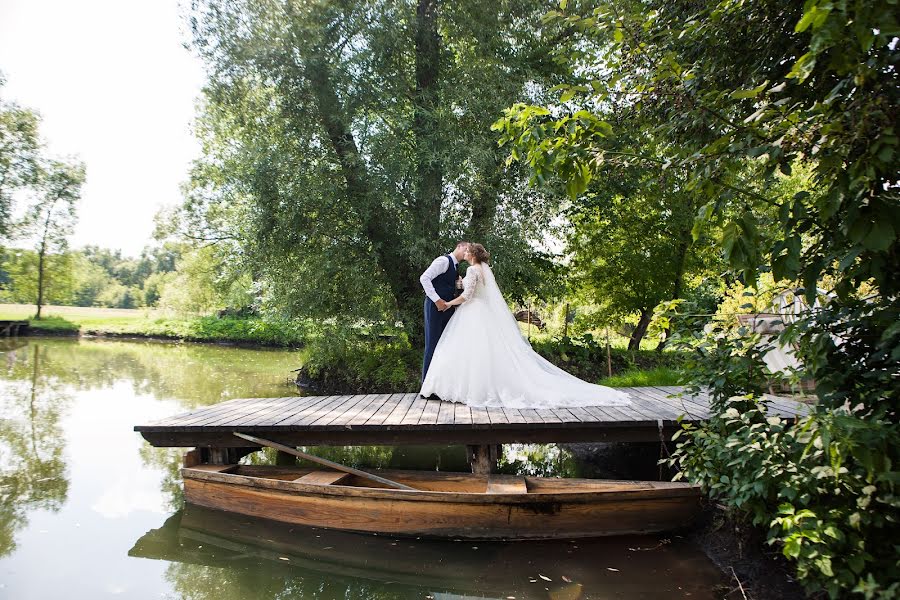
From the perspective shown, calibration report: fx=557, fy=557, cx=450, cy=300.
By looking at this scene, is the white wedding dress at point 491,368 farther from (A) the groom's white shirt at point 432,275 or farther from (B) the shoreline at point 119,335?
(B) the shoreline at point 119,335

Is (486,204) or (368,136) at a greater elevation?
(368,136)

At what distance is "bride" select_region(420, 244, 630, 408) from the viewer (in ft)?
21.6

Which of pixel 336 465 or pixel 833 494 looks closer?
pixel 833 494

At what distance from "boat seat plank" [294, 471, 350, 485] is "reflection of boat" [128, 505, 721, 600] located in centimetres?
43

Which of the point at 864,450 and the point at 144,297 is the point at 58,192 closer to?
the point at 144,297

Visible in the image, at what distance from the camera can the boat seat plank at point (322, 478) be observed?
5262mm

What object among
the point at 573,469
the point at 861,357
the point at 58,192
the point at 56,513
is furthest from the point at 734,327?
the point at 58,192

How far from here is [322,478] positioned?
543 centimetres

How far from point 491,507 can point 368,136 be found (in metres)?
8.23

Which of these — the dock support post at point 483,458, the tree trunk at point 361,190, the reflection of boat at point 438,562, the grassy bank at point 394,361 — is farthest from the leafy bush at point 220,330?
the reflection of boat at point 438,562

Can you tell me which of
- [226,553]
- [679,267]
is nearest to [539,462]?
[226,553]

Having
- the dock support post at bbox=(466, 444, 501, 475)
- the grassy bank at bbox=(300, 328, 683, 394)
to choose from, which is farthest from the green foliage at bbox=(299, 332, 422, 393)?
the dock support post at bbox=(466, 444, 501, 475)

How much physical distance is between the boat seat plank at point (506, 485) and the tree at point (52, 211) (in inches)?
1325

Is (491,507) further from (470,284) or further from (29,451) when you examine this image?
(29,451)
